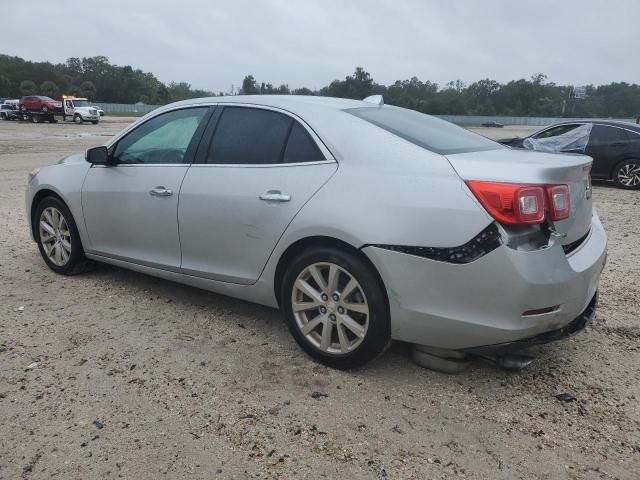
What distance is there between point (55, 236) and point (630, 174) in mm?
10630

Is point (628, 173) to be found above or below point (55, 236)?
above

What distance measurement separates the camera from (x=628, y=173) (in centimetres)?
1099

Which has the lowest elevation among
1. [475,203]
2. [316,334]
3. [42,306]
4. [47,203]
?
[42,306]

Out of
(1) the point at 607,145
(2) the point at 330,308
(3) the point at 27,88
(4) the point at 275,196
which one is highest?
(3) the point at 27,88

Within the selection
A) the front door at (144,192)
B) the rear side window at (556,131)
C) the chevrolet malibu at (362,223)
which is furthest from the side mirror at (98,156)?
the rear side window at (556,131)

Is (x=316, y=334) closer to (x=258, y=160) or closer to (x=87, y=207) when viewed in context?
(x=258, y=160)

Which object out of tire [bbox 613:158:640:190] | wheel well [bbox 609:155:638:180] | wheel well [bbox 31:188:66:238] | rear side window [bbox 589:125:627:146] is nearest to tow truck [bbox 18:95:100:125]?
rear side window [bbox 589:125:627:146]

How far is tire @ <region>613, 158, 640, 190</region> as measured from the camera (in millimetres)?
10922

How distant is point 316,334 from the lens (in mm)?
3201

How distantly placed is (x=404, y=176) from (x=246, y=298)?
4.53 feet

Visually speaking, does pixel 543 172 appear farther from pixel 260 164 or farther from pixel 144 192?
pixel 144 192

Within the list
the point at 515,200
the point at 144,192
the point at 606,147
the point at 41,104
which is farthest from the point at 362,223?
the point at 41,104

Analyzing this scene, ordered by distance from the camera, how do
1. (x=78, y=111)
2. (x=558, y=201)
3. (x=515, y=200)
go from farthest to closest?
(x=78, y=111) < (x=558, y=201) < (x=515, y=200)

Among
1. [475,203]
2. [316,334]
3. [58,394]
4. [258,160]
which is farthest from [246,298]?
[475,203]
